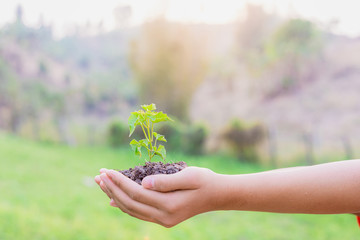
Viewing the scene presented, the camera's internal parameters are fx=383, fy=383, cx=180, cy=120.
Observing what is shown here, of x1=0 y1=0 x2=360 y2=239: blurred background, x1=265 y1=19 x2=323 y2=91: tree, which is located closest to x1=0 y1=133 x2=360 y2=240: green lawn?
x1=0 y1=0 x2=360 y2=239: blurred background

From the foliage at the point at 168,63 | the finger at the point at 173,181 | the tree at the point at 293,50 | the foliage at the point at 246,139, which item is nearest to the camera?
the finger at the point at 173,181

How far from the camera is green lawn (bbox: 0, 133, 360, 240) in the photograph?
8.97ft

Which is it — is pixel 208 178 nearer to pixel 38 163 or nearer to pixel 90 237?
pixel 90 237

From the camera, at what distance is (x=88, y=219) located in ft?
9.55

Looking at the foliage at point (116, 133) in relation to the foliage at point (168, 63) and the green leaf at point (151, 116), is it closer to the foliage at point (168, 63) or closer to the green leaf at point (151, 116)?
the foliage at point (168, 63)

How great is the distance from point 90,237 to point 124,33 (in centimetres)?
396

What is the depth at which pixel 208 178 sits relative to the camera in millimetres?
641

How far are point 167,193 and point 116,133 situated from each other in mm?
4616

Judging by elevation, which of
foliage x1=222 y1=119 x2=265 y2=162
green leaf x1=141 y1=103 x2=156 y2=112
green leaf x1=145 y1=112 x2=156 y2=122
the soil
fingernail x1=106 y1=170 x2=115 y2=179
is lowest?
fingernail x1=106 y1=170 x2=115 y2=179

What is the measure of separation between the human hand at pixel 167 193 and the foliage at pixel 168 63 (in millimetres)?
4799

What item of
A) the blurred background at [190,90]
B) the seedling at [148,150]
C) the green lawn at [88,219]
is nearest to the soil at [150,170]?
the seedling at [148,150]

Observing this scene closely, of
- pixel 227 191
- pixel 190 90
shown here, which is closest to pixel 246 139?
pixel 190 90

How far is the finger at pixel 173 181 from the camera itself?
0.61 metres

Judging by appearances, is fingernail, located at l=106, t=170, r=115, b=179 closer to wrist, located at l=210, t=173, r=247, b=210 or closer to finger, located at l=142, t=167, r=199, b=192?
finger, located at l=142, t=167, r=199, b=192
